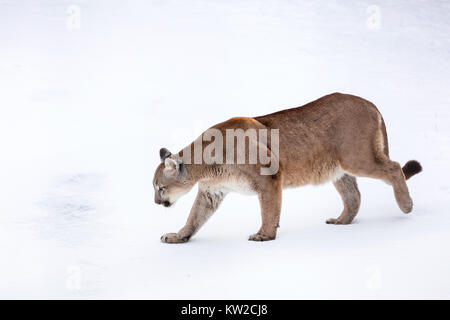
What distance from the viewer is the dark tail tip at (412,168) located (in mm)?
10125

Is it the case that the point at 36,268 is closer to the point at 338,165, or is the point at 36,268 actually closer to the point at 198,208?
the point at 198,208

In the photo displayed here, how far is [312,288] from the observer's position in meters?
7.53

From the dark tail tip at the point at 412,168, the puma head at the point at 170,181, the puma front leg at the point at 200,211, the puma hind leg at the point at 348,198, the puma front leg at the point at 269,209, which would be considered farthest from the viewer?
the dark tail tip at the point at 412,168

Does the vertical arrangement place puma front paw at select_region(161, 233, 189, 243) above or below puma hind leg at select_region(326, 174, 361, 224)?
below

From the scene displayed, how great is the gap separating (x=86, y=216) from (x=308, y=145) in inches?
114

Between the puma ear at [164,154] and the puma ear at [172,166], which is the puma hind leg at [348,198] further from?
the puma ear at [164,154]

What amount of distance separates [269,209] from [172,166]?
1.22 metres

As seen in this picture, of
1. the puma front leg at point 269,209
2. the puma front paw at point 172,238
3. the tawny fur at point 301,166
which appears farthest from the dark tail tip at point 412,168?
the puma front paw at point 172,238

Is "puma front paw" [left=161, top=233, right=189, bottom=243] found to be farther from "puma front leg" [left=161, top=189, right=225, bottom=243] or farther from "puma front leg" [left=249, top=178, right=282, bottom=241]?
"puma front leg" [left=249, top=178, right=282, bottom=241]

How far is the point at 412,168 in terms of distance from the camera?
10156 mm

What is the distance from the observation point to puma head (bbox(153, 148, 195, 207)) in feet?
30.3

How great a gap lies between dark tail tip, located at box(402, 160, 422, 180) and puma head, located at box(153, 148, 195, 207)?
111 inches

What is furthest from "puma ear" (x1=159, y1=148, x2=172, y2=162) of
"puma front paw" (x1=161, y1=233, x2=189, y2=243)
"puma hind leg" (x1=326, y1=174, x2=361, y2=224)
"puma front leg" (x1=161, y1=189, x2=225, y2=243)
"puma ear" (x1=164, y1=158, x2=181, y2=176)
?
"puma hind leg" (x1=326, y1=174, x2=361, y2=224)

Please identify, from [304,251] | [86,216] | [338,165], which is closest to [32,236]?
[86,216]
